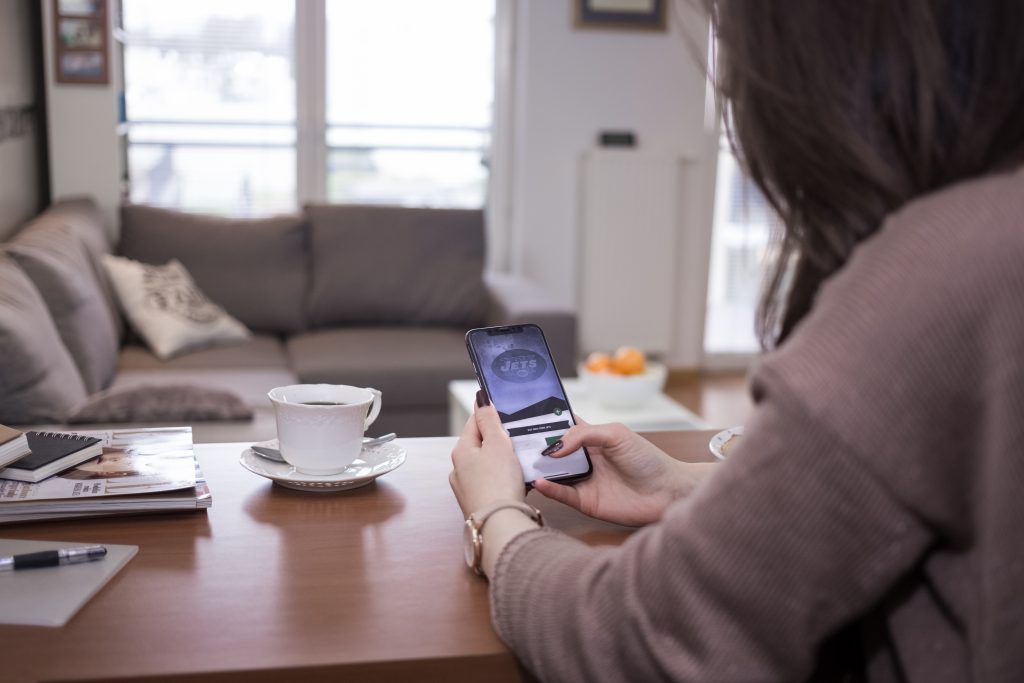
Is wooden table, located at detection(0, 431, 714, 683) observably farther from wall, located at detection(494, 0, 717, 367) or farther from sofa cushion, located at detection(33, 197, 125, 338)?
wall, located at detection(494, 0, 717, 367)

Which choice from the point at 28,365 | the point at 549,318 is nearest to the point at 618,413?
the point at 549,318

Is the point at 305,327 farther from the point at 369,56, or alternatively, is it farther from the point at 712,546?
the point at 712,546

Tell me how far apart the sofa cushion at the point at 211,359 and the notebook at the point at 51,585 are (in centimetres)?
225

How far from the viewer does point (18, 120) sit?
3.55 m

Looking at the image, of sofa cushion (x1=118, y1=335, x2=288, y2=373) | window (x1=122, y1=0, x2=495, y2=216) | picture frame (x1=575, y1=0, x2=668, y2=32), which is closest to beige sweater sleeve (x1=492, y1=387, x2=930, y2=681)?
sofa cushion (x1=118, y1=335, x2=288, y2=373)

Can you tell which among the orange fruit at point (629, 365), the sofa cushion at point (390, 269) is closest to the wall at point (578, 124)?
the sofa cushion at point (390, 269)

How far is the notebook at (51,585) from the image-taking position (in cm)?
76

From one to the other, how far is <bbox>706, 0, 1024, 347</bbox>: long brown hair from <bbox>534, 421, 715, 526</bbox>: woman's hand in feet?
1.09

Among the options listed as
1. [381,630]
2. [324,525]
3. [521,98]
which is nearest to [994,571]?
[381,630]

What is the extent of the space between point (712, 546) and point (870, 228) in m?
0.22

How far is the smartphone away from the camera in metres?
1.00

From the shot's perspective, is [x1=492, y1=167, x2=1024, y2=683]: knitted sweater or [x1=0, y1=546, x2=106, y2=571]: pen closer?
[x1=492, y1=167, x2=1024, y2=683]: knitted sweater

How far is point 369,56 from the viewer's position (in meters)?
4.32

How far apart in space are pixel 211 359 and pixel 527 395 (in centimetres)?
231
